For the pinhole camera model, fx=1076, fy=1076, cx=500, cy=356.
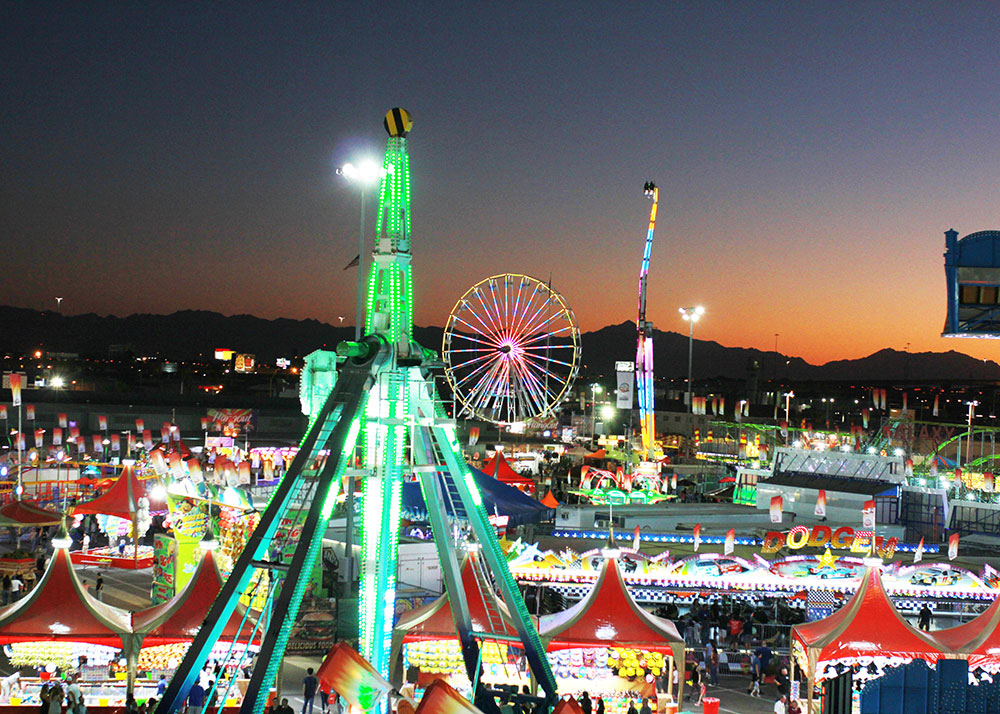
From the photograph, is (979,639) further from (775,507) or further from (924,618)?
(775,507)

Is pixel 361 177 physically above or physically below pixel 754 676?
above

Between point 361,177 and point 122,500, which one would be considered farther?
point 122,500

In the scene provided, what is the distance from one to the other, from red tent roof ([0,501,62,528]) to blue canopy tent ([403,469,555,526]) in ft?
33.2

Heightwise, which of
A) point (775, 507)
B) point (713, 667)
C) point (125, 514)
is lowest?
point (713, 667)

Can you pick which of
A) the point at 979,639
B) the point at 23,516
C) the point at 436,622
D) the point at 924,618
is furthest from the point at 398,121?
the point at 23,516

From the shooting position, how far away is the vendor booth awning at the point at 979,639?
15.8 metres

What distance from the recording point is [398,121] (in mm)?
12594

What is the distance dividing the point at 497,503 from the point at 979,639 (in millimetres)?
13303

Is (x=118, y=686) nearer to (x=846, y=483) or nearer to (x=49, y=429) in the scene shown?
(x=846, y=483)

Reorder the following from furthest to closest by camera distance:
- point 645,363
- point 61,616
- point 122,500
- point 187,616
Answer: point 645,363 < point 122,500 < point 187,616 < point 61,616

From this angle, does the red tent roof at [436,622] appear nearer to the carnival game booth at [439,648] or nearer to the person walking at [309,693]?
the carnival game booth at [439,648]

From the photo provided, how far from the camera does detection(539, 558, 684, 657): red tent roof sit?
52.2ft

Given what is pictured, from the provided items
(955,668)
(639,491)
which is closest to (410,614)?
(955,668)

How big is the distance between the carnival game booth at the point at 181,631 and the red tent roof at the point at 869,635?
847 centimetres
